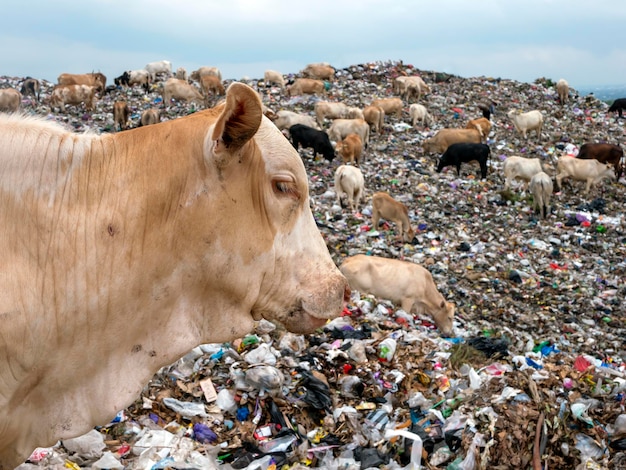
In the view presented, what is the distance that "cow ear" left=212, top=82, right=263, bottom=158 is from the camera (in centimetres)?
133

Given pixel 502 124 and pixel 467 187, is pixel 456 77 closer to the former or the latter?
pixel 502 124

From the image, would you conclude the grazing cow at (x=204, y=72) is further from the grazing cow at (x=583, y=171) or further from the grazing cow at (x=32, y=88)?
the grazing cow at (x=583, y=171)

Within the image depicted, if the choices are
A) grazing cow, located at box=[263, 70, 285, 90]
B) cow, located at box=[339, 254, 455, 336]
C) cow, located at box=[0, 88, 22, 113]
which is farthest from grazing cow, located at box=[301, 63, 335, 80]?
cow, located at box=[339, 254, 455, 336]

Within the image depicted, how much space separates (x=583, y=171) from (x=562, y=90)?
11629 mm

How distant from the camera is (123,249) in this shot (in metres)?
1.43

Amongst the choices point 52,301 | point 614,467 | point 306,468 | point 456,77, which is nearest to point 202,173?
point 52,301

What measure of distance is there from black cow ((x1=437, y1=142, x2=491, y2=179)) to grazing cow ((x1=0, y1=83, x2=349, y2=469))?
47.1ft

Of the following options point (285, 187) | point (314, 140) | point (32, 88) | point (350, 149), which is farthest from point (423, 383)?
point (32, 88)

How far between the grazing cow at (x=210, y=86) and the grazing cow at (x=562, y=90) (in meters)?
14.0

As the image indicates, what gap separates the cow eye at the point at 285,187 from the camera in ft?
5.05

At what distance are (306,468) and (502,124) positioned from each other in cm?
2017

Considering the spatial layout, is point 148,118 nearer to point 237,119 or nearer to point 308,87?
point 308,87

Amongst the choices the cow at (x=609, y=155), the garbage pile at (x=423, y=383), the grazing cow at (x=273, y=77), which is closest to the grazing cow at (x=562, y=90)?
the cow at (x=609, y=155)

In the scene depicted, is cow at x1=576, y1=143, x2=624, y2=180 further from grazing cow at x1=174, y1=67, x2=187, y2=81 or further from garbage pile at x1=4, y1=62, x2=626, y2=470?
grazing cow at x1=174, y1=67, x2=187, y2=81
